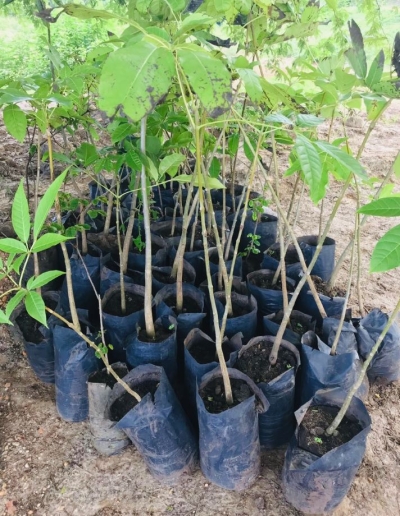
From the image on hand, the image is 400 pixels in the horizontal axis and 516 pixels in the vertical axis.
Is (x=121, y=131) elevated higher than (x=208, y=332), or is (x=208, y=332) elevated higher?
(x=121, y=131)

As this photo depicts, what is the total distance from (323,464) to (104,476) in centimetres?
81

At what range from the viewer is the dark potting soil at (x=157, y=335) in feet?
5.33

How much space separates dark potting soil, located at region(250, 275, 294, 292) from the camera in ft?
6.44

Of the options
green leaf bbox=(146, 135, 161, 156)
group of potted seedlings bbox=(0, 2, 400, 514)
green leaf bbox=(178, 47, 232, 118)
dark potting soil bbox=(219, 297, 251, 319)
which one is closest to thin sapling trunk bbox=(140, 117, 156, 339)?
group of potted seedlings bbox=(0, 2, 400, 514)

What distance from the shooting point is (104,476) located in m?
1.54

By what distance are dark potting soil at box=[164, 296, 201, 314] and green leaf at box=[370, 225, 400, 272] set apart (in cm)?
117

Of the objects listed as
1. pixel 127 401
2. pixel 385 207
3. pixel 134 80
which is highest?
pixel 134 80

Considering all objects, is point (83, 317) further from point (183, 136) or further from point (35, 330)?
point (183, 136)

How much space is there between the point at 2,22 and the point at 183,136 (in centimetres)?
1357

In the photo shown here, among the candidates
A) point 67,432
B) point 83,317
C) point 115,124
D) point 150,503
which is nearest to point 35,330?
point 83,317

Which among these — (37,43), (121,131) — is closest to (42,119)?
(121,131)

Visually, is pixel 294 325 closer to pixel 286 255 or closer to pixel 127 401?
pixel 286 255

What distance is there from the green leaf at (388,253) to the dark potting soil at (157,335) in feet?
3.41

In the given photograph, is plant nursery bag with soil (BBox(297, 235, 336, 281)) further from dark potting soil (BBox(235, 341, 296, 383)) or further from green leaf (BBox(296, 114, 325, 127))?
green leaf (BBox(296, 114, 325, 127))
